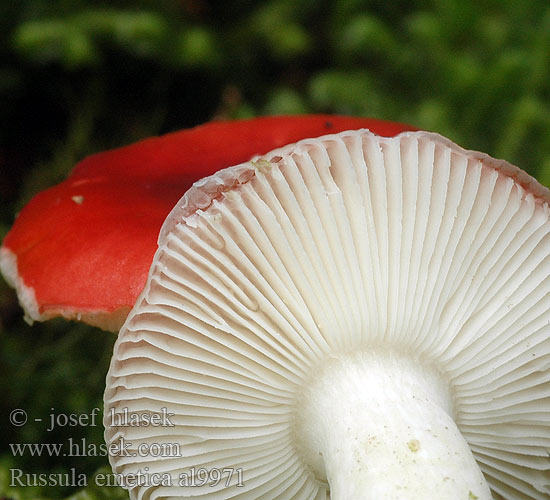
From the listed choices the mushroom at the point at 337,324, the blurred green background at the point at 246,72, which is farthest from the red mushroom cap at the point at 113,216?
the blurred green background at the point at 246,72

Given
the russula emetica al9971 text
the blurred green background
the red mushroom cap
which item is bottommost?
the russula emetica al9971 text

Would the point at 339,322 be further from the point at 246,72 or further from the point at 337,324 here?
the point at 246,72

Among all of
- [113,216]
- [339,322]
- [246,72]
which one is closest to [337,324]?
[339,322]

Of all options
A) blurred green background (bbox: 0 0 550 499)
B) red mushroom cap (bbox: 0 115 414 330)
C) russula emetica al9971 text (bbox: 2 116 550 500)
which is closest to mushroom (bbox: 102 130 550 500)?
russula emetica al9971 text (bbox: 2 116 550 500)

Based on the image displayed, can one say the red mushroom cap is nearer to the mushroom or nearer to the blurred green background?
the mushroom

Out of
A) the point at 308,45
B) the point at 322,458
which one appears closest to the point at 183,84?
the point at 308,45

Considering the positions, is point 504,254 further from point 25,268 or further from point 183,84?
point 183,84

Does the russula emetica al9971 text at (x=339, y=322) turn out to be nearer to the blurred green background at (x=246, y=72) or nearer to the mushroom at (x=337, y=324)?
the mushroom at (x=337, y=324)
